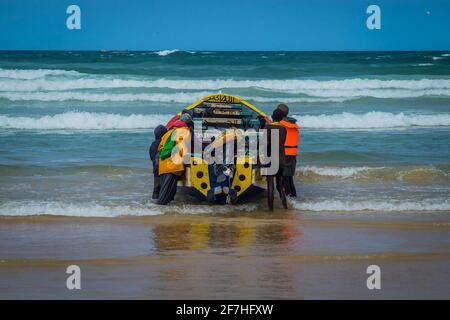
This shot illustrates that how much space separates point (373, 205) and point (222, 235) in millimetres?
3170

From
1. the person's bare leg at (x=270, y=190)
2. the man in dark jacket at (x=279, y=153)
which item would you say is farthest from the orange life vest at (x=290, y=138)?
the person's bare leg at (x=270, y=190)

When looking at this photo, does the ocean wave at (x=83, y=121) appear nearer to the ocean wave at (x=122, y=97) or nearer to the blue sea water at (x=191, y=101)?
the blue sea water at (x=191, y=101)

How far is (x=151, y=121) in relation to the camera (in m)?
25.1

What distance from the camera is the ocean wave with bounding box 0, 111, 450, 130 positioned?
24000mm

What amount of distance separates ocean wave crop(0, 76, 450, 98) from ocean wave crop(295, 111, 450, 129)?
6.60 metres

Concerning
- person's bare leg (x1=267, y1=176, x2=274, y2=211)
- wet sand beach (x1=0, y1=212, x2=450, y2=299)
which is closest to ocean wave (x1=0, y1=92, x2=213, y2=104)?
person's bare leg (x1=267, y1=176, x2=274, y2=211)

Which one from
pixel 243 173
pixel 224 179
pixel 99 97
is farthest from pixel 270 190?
pixel 99 97

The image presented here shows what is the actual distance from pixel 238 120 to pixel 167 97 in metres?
18.3

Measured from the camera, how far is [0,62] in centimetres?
4500

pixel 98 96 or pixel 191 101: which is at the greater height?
pixel 98 96

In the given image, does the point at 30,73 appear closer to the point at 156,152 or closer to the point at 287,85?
the point at 287,85
